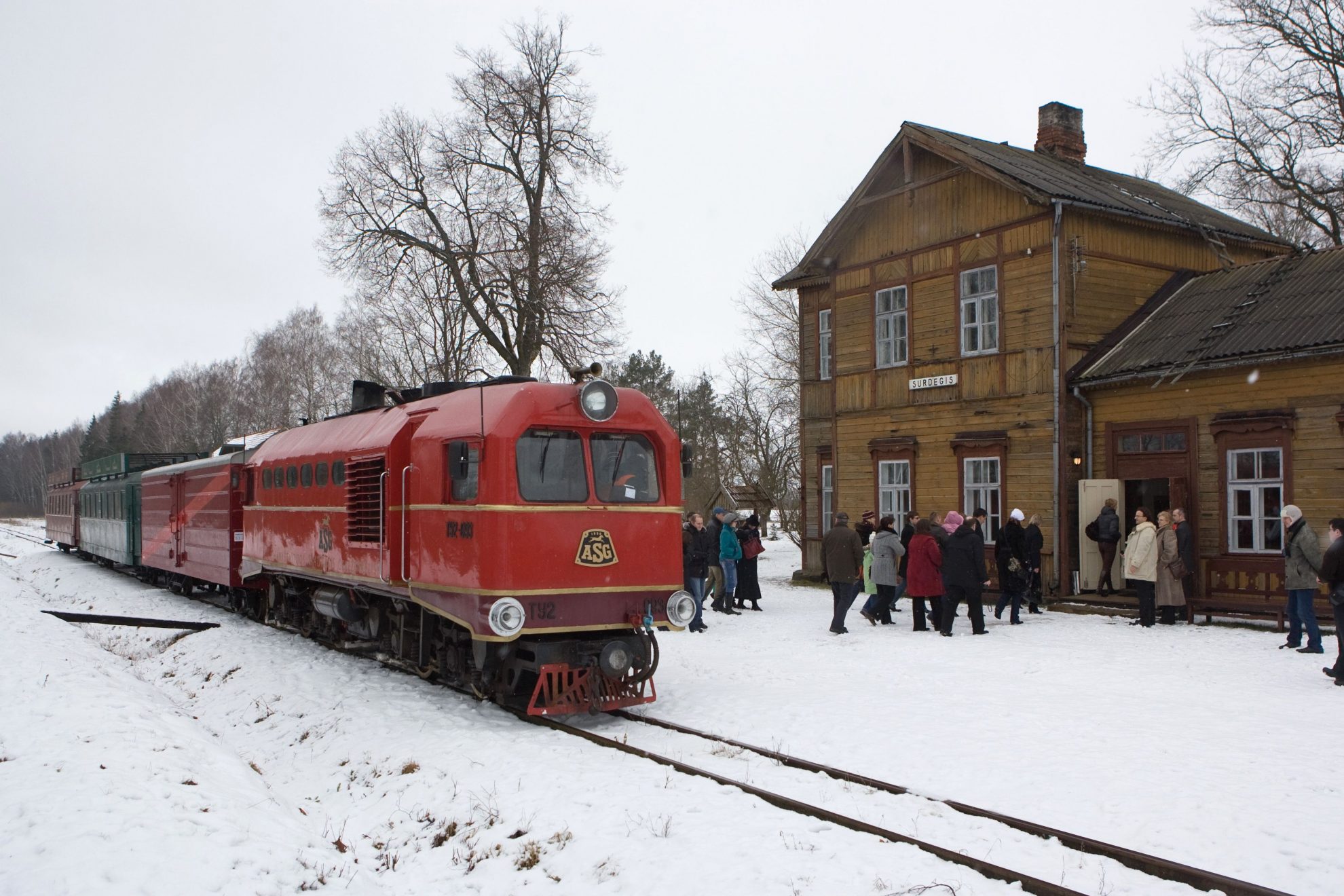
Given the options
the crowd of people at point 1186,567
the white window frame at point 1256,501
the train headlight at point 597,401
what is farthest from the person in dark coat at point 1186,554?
the train headlight at point 597,401

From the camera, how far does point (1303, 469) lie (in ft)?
48.9

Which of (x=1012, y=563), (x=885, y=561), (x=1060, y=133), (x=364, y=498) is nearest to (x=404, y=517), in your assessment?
(x=364, y=498)

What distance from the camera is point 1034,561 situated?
1662cm

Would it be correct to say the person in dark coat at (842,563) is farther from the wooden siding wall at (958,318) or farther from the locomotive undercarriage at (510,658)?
the wooden siding wall at (958,318)

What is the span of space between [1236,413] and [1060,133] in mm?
10530

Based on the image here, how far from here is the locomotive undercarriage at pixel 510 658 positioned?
9.17 meters

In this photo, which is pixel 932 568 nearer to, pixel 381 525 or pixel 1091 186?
pixel 381 525

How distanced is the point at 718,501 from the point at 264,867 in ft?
128

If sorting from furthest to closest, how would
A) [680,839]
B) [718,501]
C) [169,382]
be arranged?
[169,382]
[718,501]
[680,839]

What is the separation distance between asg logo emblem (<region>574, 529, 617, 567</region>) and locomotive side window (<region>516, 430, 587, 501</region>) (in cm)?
34

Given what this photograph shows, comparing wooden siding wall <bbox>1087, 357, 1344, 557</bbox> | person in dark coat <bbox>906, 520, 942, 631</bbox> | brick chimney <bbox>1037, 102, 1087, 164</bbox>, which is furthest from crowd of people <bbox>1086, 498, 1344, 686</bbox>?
brick chimney <bbox>1037, 102, 1087, 164</bbox>

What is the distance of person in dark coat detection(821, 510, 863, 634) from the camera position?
1435 centimetres

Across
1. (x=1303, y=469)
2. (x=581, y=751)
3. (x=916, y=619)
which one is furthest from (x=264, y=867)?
(x=1303, y=469)

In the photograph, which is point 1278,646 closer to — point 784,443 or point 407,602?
point 407,602
